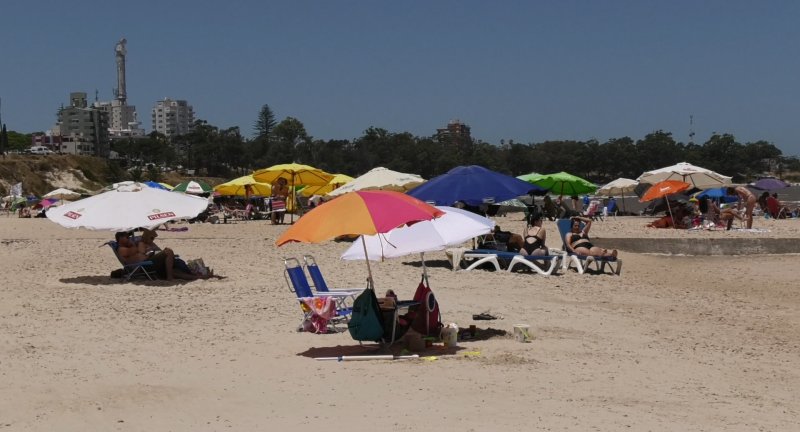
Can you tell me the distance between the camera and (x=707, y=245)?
20.1 metres

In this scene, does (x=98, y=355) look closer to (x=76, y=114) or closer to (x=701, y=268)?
(x=701, y=268)

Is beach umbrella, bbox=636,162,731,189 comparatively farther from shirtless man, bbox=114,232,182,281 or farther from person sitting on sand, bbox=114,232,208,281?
shirtless man, bbox=114,232,182,281

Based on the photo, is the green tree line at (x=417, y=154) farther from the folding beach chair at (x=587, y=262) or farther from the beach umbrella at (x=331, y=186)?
the folding beach chair at (x=587, y=262)

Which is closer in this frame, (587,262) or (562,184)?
(587,262)

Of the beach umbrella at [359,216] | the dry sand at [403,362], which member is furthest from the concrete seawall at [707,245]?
the beach umbrella at [359,216]

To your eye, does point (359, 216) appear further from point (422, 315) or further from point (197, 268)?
point (197, 268)

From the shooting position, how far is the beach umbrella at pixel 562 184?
31578mm

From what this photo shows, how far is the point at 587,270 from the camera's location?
47.5 ft

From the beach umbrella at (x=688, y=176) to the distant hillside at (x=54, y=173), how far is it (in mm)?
54200

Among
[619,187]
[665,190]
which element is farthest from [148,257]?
[619,187]

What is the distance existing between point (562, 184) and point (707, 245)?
1214cm

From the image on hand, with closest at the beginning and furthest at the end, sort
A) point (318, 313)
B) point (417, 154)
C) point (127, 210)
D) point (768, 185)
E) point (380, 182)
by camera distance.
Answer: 1. point (318, 313)
2. point (127, 210)
3. point (380, 182)
4. point (768, 185)
5. point (417, 154)

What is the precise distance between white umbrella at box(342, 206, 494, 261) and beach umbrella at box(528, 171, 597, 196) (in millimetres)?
21910

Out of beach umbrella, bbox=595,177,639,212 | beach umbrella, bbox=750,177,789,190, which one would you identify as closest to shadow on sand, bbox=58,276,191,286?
beach umbrella, bbox=750,177,789,190
